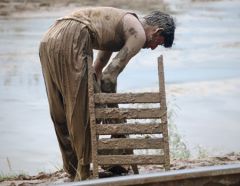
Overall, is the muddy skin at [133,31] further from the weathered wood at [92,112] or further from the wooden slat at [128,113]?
the wooden slat at [128,113]

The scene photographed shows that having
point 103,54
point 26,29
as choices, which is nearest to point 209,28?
point 26,29

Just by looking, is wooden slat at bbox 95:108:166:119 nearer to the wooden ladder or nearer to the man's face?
the wooden ladder

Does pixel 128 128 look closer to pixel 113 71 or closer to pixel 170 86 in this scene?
pixel 113 71

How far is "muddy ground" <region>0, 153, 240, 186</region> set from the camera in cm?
638

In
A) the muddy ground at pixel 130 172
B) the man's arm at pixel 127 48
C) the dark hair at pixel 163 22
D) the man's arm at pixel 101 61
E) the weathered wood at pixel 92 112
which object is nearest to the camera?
the weathered wood at pixel 92 112

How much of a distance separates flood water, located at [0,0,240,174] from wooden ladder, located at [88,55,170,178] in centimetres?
233

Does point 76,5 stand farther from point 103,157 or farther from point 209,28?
point 103,157

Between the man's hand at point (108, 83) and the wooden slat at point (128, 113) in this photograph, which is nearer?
the wooden slat at point (128, 113)

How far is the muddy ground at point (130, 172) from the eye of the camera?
6.38m

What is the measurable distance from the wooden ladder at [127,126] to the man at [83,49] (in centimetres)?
18

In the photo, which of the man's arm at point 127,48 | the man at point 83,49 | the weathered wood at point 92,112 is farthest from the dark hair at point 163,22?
the weathered wood at point 92,112

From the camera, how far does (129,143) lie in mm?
5328

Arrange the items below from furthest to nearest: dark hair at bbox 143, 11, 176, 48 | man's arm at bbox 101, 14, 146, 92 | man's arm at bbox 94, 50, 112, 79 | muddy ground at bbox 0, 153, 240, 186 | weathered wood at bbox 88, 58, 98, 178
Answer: muddy ground at bbox 0, 153, 240, 186 → man's arm at bbox 94, 50, 112, 79 → dark hair at bbox 143, 11, 176, 48 → man's arm at bbox 101, 14, 146, 92 → weathered wood at bbox 88, 58, 98, 178

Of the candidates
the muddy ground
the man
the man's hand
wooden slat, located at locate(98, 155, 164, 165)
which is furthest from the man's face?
the muddy ground
